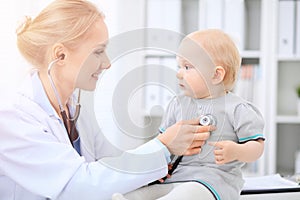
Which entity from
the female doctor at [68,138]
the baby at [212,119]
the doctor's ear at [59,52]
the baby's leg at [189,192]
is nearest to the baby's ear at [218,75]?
the baby at [212,119]

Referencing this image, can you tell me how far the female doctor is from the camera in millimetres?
889

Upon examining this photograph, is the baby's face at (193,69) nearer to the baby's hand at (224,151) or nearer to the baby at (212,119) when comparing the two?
the baby at (212,119)

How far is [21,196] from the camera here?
0.98m

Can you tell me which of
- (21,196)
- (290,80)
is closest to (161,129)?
(21,196)

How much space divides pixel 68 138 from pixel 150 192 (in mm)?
211

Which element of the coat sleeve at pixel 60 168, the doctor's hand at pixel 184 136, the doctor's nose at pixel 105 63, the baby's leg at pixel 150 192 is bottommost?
the baby's leg at pixel 150 192

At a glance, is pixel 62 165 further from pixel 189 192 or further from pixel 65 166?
pixel 189 192

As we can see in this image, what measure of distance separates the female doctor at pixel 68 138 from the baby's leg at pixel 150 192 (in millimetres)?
32

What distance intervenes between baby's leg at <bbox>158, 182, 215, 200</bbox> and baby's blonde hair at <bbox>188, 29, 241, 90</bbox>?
0.22 meters

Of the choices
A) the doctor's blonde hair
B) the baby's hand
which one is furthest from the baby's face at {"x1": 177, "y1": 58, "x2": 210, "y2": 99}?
the doctor's blonde hair

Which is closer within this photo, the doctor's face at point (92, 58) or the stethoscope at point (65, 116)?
the doctor's face at point (92, 58)

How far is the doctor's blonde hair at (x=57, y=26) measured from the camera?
37.0 inches

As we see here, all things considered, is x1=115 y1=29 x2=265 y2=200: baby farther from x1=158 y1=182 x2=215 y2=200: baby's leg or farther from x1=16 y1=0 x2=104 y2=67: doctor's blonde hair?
x1=16 y1=0 x2=104 y2=67: doctor's blonde hair

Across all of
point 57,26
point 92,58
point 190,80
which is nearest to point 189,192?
point 190,80
